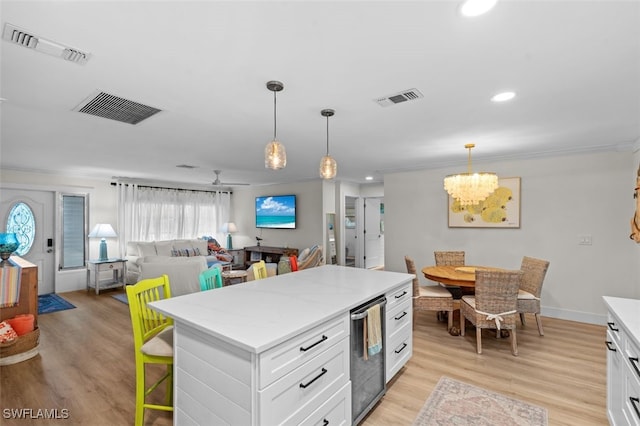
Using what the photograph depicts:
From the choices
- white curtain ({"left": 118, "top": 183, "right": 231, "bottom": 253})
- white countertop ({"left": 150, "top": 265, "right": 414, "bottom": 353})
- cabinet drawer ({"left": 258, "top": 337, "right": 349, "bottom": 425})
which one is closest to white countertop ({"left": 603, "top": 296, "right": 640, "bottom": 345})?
white countertop ({"left": 150, "top": 265, "right": 414, "bottom": 353})

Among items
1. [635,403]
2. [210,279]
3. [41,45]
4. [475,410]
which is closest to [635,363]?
[635,403]

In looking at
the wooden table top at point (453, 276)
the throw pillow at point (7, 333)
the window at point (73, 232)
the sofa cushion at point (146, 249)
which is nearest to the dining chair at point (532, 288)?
the wooden table top at point (453, 276)

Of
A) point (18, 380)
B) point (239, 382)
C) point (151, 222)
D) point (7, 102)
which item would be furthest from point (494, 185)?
point (151, 222)

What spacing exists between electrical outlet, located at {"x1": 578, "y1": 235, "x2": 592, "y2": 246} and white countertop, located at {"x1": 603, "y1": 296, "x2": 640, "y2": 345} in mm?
2630

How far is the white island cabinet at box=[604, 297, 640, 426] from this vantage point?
1.45 m

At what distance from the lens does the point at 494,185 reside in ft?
12.2

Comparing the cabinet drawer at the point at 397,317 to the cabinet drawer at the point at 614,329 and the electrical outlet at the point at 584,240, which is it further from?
the electrical outlet at the point at 584,240

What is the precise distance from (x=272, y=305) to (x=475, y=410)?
5.59 ft

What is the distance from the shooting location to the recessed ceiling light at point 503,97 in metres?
2.28

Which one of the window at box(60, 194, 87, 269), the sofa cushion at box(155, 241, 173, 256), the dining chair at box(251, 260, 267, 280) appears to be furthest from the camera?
the sofa cushion at box(155, 241, 173, 256)

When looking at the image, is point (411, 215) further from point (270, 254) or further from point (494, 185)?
point (270, 254)

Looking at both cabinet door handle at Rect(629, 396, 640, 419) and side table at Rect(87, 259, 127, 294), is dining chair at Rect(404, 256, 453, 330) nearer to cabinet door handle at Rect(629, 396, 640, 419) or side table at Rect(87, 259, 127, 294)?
cabinet door handle at Rect(629, 396, 640, 419)

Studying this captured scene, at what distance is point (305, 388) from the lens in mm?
1591

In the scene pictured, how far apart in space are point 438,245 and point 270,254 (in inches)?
162
